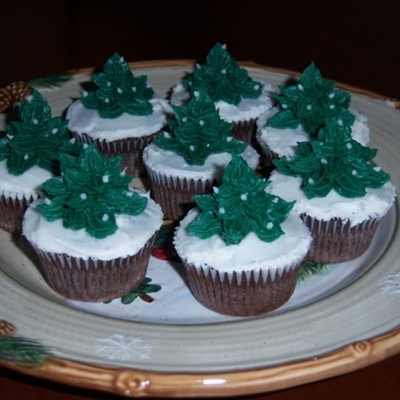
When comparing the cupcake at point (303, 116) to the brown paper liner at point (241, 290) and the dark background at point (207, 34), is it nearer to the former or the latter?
the brown paper liner at point (241, 290)

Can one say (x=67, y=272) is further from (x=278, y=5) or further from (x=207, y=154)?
(x=278, y=5)

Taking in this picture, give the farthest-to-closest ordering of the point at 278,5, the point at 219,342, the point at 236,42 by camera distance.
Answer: the point at 278,5 → the point at 236,42 → the point at 219,342

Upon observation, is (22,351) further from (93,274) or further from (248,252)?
(248,252)

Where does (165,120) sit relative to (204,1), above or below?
above

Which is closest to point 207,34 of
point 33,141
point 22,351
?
point 33,141

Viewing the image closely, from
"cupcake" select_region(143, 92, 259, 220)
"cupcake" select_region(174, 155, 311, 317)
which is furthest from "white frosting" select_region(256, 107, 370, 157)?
"cupcake" select_region(174, 155, 311, 317)

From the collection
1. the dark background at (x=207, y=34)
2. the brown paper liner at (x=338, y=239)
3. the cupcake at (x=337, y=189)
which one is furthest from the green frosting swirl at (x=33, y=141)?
the dark background at (x=207, y=34)

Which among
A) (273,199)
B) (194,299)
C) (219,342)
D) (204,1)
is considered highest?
(273,199)

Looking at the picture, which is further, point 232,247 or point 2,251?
point 2,251

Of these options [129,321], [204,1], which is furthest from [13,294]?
[204,1]
